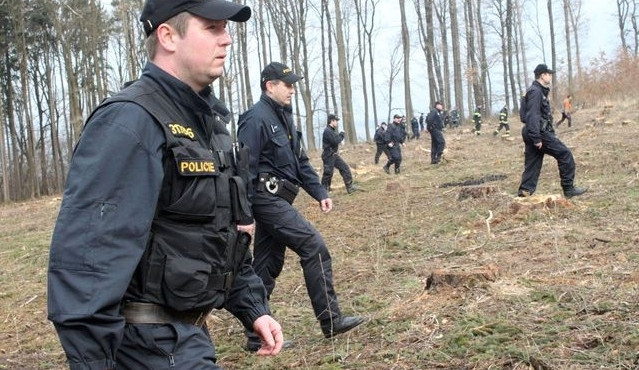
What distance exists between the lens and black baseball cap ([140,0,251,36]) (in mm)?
1945

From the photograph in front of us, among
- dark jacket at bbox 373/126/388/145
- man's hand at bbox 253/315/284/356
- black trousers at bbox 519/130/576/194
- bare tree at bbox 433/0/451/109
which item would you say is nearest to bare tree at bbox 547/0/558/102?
bare tree at bbox 433/0/451/109

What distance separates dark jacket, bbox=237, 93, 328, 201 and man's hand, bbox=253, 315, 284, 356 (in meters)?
2.24

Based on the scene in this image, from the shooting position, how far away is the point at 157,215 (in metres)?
1.82

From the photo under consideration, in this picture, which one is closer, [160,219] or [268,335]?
[160,219]

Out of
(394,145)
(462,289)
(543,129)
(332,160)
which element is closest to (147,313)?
(462,289)

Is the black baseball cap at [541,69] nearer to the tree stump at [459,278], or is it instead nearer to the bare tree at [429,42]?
the tree stump at [459,278]

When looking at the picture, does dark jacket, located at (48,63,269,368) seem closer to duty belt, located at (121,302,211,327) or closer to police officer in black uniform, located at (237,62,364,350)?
duty belt, located at (121,302,211,327)

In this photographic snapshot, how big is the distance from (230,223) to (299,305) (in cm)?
384

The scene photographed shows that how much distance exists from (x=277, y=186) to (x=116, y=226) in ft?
9.42

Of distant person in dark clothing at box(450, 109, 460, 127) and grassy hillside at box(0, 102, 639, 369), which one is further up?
distant person in dark clothing at box(450, 109, 460, 127)

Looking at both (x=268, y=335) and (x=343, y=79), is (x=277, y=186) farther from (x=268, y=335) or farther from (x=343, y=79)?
(x=343, y=79)

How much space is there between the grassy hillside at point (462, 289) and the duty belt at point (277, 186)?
1120 millimetres

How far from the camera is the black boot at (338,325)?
14.5 feet

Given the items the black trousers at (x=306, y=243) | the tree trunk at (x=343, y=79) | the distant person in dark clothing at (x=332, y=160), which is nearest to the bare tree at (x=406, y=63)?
the tree trunk at (x=343, y=79)
